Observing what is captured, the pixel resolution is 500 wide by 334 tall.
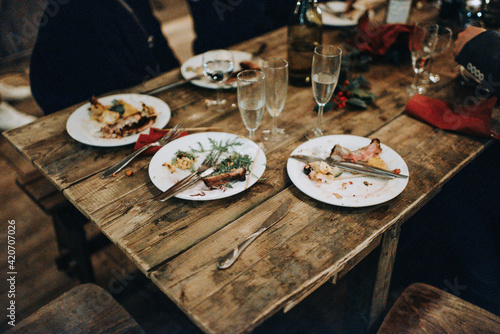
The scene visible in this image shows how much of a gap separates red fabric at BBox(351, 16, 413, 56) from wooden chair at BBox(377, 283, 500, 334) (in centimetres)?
101

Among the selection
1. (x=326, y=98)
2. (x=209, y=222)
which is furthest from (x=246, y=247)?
(x=326, y=98)

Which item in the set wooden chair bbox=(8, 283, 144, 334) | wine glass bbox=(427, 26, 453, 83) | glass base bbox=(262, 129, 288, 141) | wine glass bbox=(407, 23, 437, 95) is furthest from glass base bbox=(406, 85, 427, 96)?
wooden chair bbox=(8, 283, 144, 334)

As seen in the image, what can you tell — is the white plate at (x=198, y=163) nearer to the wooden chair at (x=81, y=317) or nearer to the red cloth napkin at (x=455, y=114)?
the wooden chair at (x=81, y=317)

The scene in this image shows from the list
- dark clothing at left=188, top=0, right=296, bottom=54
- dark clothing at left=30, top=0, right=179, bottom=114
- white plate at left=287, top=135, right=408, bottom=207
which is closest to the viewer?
white plate at left=287, top=135, right=408, bottom=207

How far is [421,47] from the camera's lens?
1.42m

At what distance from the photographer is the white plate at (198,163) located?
38.5 inches

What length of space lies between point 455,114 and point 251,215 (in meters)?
0.82

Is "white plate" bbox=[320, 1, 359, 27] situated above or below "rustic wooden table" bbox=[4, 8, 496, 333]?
above

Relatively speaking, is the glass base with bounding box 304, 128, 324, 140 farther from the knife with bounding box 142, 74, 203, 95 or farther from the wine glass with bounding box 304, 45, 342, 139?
the knife with bounding box 142, 74, 203, 95

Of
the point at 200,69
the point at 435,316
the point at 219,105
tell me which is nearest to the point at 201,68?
the point at 200,69

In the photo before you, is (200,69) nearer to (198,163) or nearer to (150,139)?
(150,139)

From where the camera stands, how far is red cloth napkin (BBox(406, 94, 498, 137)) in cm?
120

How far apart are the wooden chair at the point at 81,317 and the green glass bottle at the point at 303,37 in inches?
41.4

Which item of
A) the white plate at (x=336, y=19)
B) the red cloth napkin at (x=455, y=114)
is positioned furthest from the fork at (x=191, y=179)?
the white plate at (x=336, y=19)
